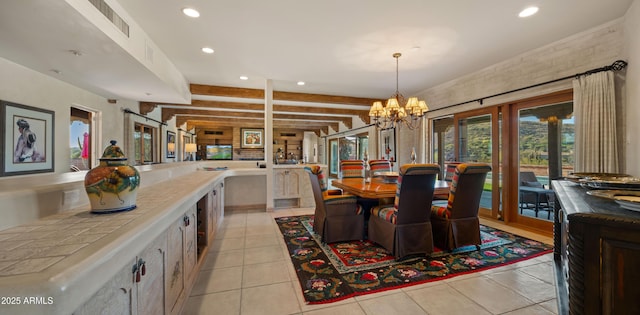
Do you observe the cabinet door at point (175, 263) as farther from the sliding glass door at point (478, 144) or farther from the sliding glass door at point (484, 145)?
the sliding glass door at point (484, 145)

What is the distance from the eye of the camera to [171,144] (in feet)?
25.5

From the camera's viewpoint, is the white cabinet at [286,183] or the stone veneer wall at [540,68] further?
the white cabinet at [286,183]

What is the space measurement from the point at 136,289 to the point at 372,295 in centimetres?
158

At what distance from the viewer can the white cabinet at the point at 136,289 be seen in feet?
2.56

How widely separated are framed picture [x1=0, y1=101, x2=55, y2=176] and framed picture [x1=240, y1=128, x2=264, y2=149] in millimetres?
7646

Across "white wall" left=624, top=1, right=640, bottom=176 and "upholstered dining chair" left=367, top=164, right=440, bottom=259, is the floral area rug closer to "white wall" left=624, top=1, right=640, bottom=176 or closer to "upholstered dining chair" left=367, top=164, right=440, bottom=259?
Result: "upholstered dining chair" left=367, top=164, right=440, bottom=259

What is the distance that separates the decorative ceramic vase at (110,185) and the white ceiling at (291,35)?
1.47 meters

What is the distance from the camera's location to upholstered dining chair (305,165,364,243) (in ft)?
9.75

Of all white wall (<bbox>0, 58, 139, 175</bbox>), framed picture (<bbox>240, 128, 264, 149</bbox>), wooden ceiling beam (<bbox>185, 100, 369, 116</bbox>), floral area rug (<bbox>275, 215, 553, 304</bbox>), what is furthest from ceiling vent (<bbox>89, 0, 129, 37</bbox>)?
framed picture (<bbox>240, 128, 264, 149</bbox>)

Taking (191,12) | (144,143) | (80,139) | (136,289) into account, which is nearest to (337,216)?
(136,289)

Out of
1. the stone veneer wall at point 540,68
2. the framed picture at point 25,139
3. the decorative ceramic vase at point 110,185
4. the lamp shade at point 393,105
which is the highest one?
the stone veneer wall at point 540,68

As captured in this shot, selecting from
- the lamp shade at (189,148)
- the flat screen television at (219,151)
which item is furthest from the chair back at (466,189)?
the flat screen television at (219,151)

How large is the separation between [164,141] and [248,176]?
3869 millimetres

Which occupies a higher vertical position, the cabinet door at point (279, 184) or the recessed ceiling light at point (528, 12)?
the recessed ceiling light at point (528, 12)
